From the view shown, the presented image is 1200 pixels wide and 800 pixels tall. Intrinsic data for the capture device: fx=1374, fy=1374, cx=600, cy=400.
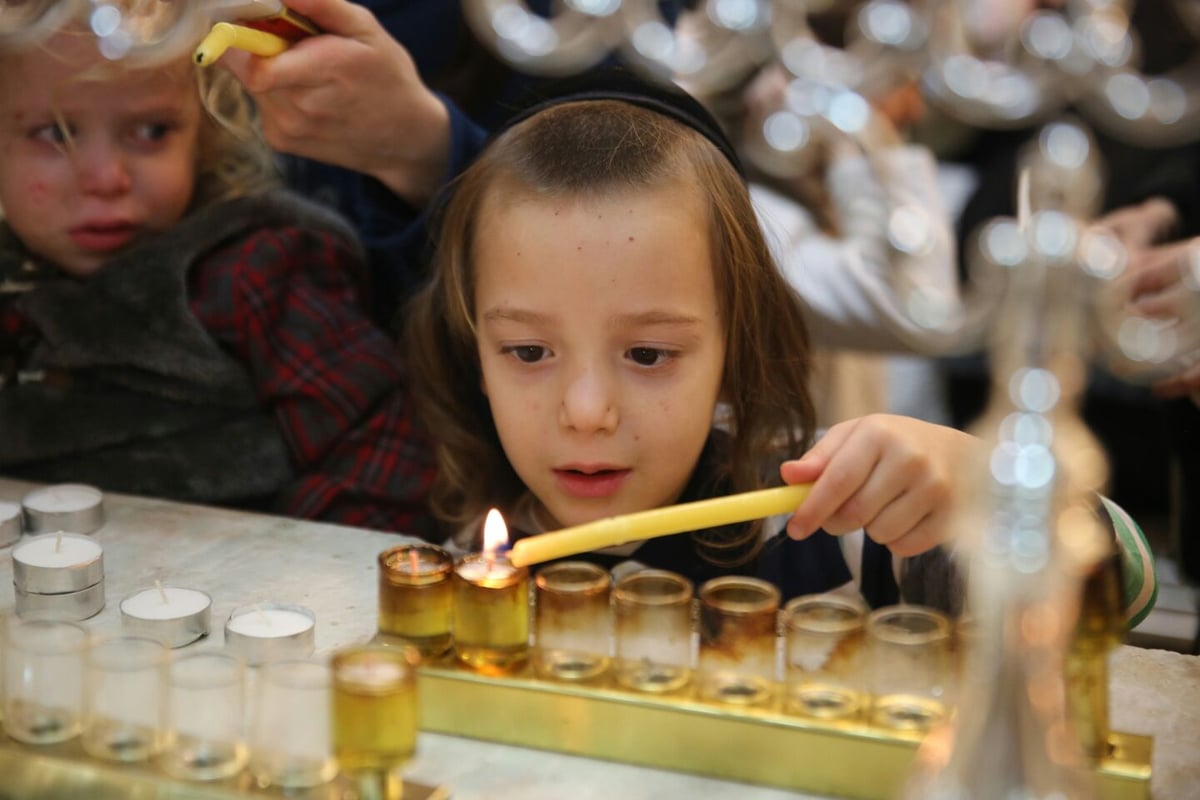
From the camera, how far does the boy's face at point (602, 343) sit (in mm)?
1063

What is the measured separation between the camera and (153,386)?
1467 mm

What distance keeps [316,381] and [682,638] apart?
2.42 ft

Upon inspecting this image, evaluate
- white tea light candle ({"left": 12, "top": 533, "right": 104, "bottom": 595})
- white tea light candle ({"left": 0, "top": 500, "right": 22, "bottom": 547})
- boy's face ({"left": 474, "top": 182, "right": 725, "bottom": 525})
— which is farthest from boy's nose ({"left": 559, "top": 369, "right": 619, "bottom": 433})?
white tea light candle ({"left": 0, "top": 500, "right": 22, "bottom": 547})

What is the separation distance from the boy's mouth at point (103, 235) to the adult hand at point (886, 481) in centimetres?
87

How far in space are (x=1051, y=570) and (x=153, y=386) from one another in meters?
1.13

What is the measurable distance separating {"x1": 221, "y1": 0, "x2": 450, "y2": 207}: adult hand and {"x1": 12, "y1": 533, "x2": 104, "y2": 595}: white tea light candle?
40 centimetres

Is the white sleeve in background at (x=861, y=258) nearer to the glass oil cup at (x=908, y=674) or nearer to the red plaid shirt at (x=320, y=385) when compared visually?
the red plaid shirt at (x=320, y=385)

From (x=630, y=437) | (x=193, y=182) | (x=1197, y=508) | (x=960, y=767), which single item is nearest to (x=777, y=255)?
(x=630, y=437)

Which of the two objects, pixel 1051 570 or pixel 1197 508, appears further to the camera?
pixel 1197 508

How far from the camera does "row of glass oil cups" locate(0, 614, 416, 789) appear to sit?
69cm

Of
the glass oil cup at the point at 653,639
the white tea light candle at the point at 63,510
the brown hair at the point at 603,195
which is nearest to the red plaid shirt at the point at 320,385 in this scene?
the brown hair at the point at 603,195

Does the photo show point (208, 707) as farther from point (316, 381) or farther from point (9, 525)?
point (316, 381)

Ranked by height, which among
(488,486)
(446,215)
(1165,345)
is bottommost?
(488,486)

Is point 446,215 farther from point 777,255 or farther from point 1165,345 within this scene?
point 1165,345
